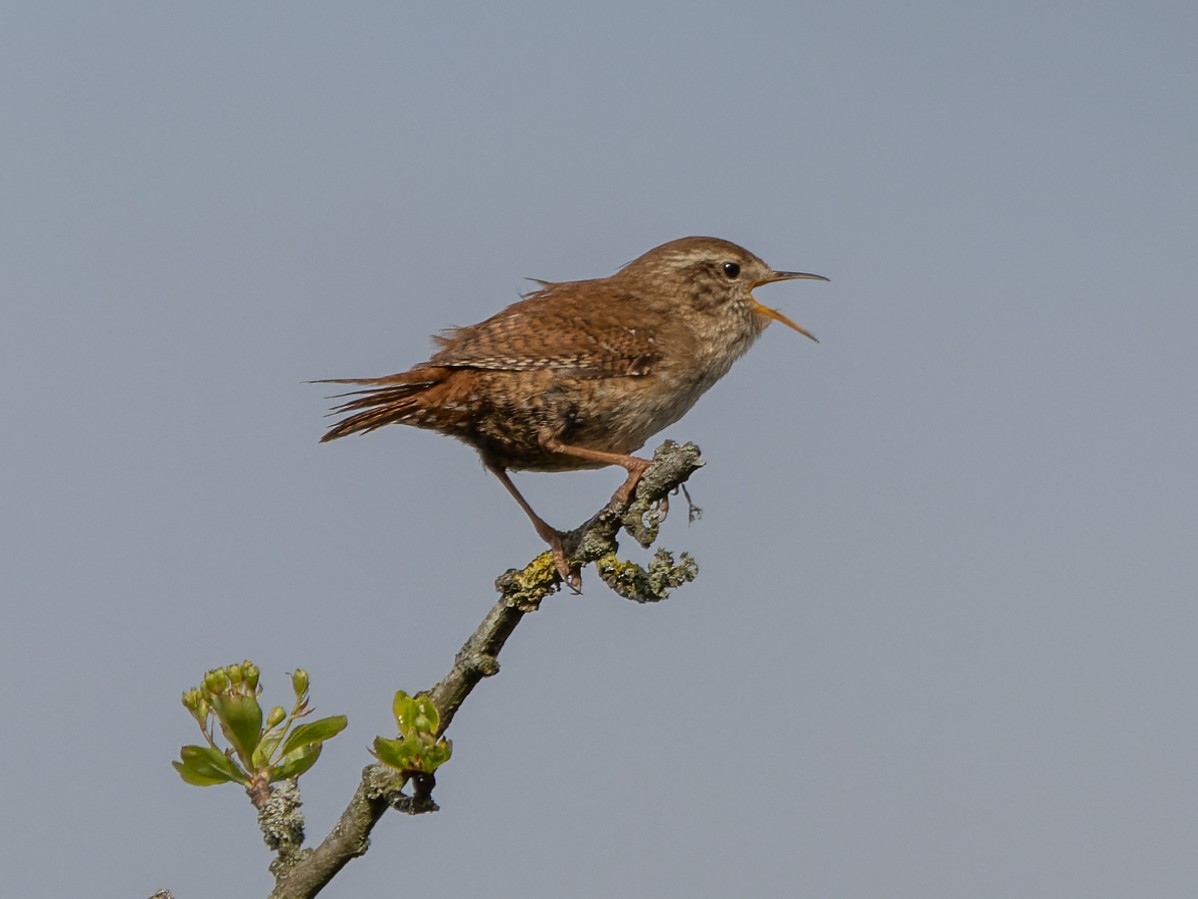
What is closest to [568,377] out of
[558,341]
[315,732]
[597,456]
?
[558,341]

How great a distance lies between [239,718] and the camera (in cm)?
201

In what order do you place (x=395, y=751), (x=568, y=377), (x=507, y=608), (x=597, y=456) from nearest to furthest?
(x=395, y=751) < (x=507, y=608) < (x=597, y=456) < (x=568, y=377)

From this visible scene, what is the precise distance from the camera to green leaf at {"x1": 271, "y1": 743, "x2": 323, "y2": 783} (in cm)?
206

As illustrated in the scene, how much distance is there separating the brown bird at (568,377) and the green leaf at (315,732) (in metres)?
1.39

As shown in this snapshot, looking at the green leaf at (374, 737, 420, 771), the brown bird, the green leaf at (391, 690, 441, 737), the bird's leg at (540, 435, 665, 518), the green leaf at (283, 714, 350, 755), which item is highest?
the brown bird

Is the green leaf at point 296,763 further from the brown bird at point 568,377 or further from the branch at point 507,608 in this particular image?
the brown bird at point 568,377

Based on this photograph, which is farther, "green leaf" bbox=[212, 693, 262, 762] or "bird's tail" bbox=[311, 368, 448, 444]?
"bird's tail" bbox=[311, 368, 448, 444]

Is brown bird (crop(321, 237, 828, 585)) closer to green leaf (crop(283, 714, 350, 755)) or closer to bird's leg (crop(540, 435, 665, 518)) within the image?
bird's leg (crop(540, 435, 665, 518))

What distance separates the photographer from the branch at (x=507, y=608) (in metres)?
1.99

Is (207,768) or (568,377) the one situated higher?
(568,377)

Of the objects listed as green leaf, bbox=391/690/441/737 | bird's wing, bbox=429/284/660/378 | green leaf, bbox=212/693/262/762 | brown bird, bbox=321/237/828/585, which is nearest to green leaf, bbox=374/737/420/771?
green leaf, bbox=391/690/441/737

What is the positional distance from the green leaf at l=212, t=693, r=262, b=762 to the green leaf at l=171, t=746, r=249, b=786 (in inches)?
1.2

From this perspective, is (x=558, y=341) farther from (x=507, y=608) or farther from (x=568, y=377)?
(x=507, y=608)

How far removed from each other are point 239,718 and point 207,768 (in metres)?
0.12
